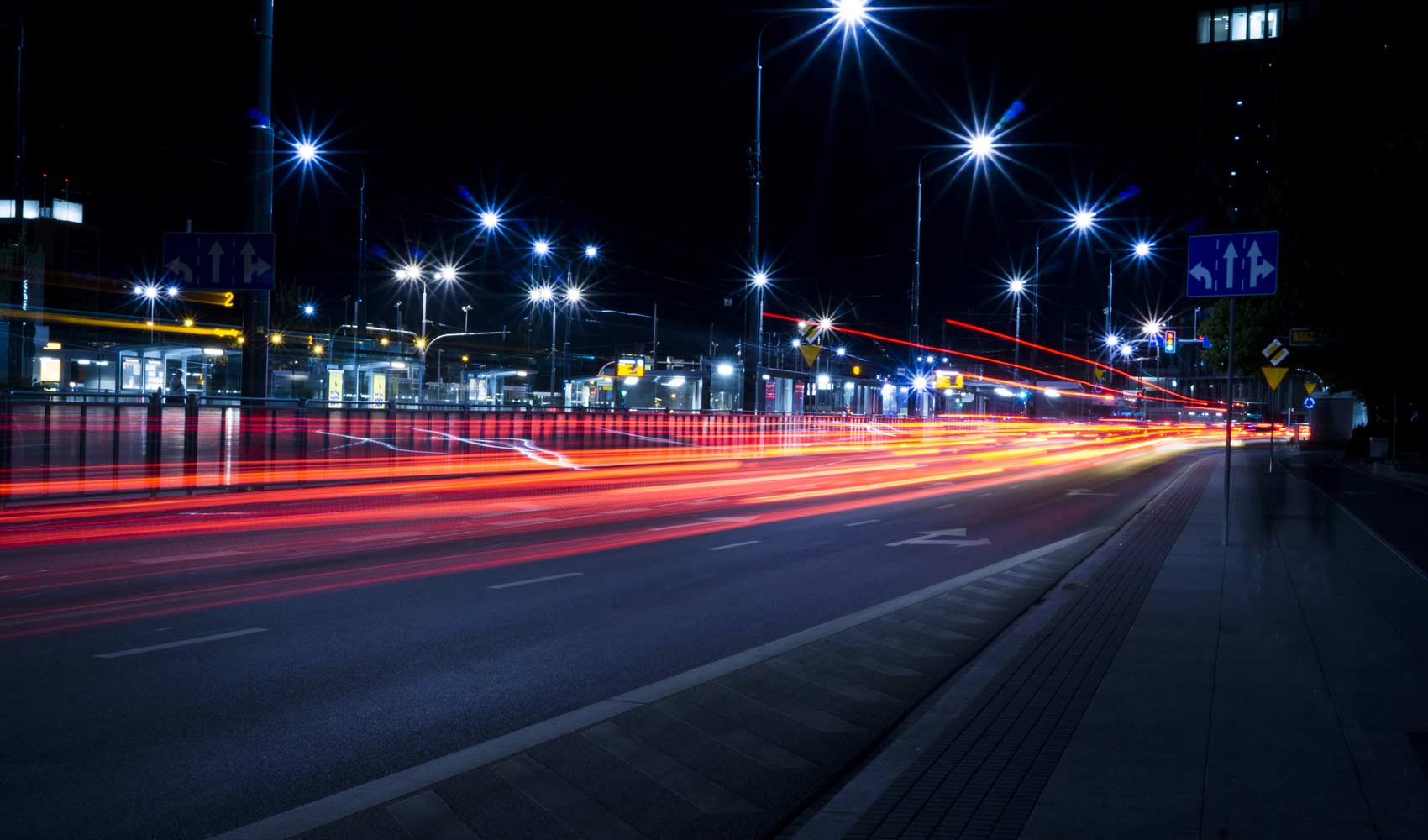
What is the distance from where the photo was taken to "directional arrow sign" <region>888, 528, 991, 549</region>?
572 inches

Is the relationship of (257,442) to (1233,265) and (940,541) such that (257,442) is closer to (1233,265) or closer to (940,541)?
(940,541)

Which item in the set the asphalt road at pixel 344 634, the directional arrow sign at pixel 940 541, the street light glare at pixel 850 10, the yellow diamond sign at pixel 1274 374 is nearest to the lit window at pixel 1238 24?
the yellow diamond sign at pixel 1274 374

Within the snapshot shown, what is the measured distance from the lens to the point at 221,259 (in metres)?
16.1

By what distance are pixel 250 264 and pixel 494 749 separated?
1265 centimetres

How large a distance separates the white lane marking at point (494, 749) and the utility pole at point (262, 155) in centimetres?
1267

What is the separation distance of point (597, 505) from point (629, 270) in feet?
89.8

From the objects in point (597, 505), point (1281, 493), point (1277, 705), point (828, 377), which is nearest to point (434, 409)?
point (597, 505)

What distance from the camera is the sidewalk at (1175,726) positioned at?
14.9 feet

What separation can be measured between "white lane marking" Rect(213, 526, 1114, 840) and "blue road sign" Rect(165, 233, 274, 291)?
11154 millimetres

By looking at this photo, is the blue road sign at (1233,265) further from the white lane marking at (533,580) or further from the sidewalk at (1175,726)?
the white lane marking at (533,580)

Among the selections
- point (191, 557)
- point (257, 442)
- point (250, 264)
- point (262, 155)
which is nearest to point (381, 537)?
point (191, 557)

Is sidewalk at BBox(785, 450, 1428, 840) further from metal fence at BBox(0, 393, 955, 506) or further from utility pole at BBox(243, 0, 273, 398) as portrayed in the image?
metal fence at BBox(0, 393, 955, 506)

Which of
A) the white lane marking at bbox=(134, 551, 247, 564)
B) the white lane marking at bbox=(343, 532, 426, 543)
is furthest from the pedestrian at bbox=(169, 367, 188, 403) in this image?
the white lane marking at bbox=(134, 551, 247, 564)

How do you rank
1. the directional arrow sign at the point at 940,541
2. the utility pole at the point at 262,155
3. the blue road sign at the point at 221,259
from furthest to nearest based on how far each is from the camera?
the utility pole at the point at 262,155
the blue road sign at the point at 221,259
the directional arrow sign at the point at 940,541
